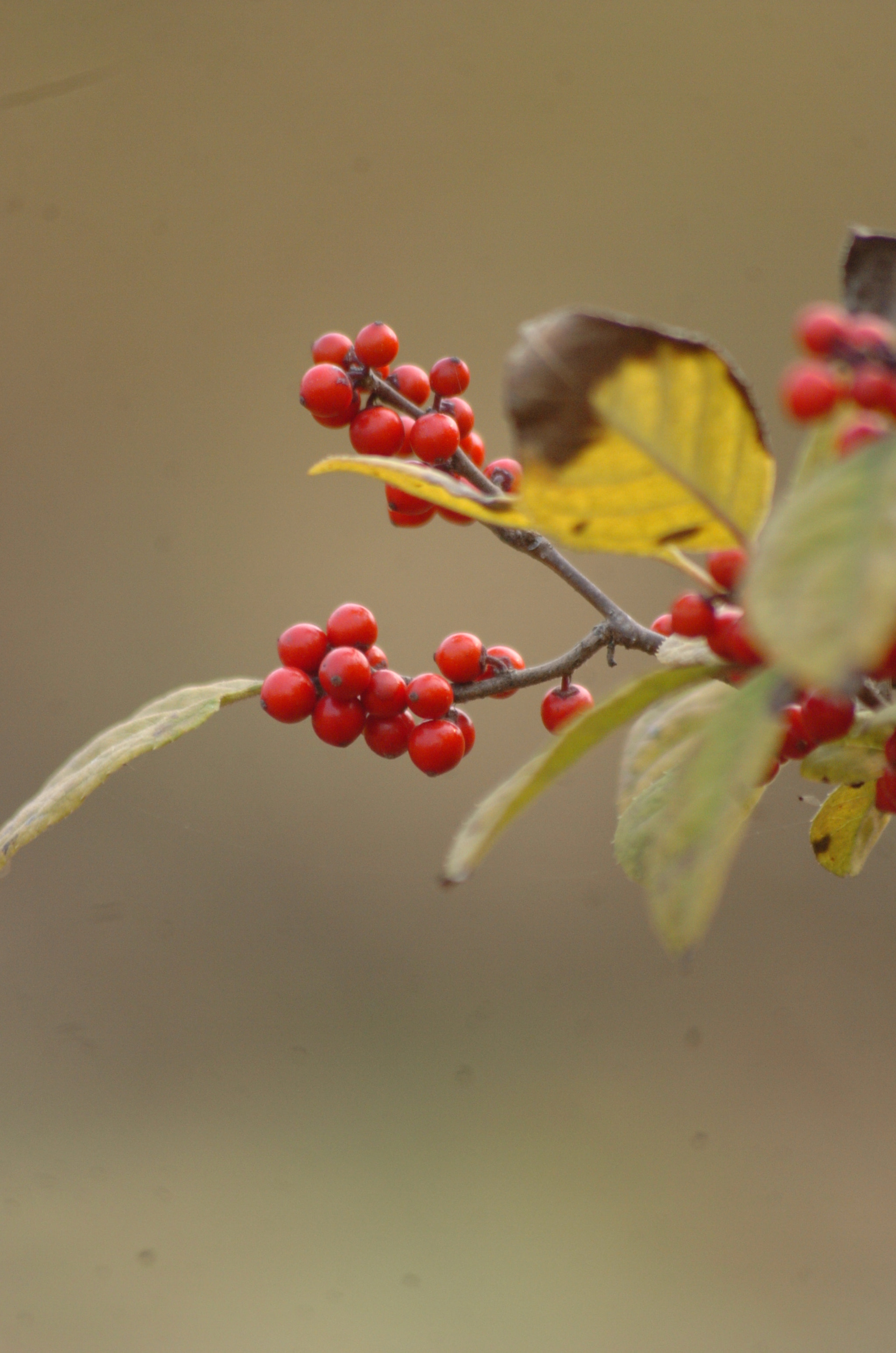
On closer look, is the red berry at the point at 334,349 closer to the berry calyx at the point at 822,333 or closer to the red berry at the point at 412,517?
the red berry at the point at 412,517

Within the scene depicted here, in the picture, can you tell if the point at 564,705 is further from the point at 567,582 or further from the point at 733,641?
the point at 733,641

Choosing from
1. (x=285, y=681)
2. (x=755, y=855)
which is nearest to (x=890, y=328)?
(x=285, y=681)

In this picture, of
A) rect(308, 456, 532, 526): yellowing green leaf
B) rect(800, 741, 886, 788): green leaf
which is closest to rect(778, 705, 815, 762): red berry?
rect(800, 741, 886, 788): green leaf

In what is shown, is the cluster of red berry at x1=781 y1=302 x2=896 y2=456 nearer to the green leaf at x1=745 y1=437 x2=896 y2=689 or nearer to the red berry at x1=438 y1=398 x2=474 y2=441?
the green leaf at x1=745 y1=437 x2=896 y2=689

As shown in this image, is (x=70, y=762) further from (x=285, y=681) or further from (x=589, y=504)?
(x=589, y=504)

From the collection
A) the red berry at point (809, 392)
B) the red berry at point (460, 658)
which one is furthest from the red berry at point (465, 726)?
the red berry at point (809, 392)
